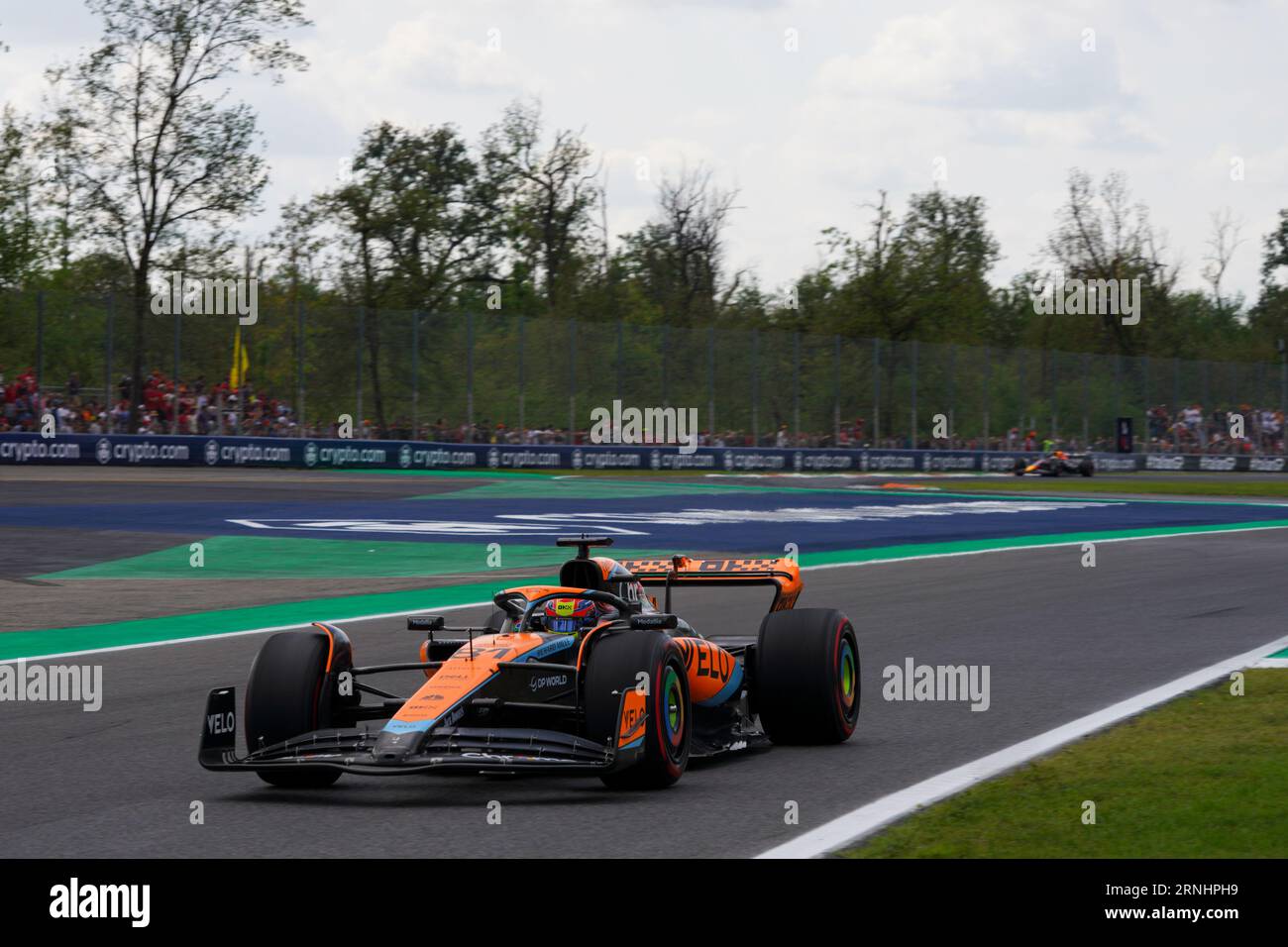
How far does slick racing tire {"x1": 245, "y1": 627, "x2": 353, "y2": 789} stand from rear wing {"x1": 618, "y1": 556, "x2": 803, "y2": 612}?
2353 mm

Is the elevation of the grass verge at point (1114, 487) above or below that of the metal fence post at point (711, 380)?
below

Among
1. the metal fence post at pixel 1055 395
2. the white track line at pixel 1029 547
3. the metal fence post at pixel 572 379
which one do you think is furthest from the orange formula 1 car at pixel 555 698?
the metal fence post at pixel 1055 395

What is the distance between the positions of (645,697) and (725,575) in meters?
2.40

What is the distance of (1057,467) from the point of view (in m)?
53.5

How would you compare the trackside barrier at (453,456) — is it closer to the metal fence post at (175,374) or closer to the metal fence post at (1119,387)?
the metal fence post at (175,374)

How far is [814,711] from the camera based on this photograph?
859 cm

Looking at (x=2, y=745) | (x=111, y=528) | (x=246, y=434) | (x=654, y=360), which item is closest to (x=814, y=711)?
(x=2, y=745)

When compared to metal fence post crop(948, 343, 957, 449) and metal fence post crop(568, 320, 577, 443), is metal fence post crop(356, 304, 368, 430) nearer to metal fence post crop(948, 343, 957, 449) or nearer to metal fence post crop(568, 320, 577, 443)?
metal fence post crop(568, 320, 577, 443)

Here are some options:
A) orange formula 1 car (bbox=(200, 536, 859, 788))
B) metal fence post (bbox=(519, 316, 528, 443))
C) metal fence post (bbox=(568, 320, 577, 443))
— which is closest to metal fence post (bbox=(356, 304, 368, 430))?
metal fence post (bbox=(519, 316, 528, 443))

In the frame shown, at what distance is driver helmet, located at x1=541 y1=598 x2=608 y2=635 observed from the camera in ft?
26.2

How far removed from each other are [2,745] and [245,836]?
2705 millimetres

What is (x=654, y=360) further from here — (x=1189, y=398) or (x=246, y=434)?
(x=1189, y=398)

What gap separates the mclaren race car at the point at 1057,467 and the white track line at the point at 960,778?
4273 centimetres

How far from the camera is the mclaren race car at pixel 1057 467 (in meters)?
53.1
